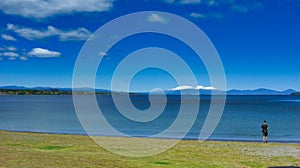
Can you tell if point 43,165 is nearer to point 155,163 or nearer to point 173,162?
point 155,163

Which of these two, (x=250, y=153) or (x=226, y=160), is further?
(x=250, y=153)

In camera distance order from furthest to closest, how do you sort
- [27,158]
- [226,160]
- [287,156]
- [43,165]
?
[287,156]
[226,160]
[27,158]
[43,165]

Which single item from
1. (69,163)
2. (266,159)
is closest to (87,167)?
(69,163)

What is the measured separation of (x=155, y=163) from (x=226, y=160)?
466 centimetres

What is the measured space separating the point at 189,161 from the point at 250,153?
683 cm

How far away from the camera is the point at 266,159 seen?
70.1 ft

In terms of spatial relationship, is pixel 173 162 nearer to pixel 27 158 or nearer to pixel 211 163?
pixel 211 163

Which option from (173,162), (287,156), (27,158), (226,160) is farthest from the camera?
(287,156)

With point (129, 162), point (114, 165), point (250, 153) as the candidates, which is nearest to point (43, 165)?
point (114, 165)

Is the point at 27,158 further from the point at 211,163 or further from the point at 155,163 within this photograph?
the point at 211,163

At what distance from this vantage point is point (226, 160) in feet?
66.6

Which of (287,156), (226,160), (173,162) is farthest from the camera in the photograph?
(287,156)

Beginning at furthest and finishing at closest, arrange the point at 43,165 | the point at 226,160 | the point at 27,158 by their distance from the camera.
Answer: the point at 226,160 → the point at 27,158 → the point at 43,165

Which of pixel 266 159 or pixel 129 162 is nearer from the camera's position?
pixel 129 162
